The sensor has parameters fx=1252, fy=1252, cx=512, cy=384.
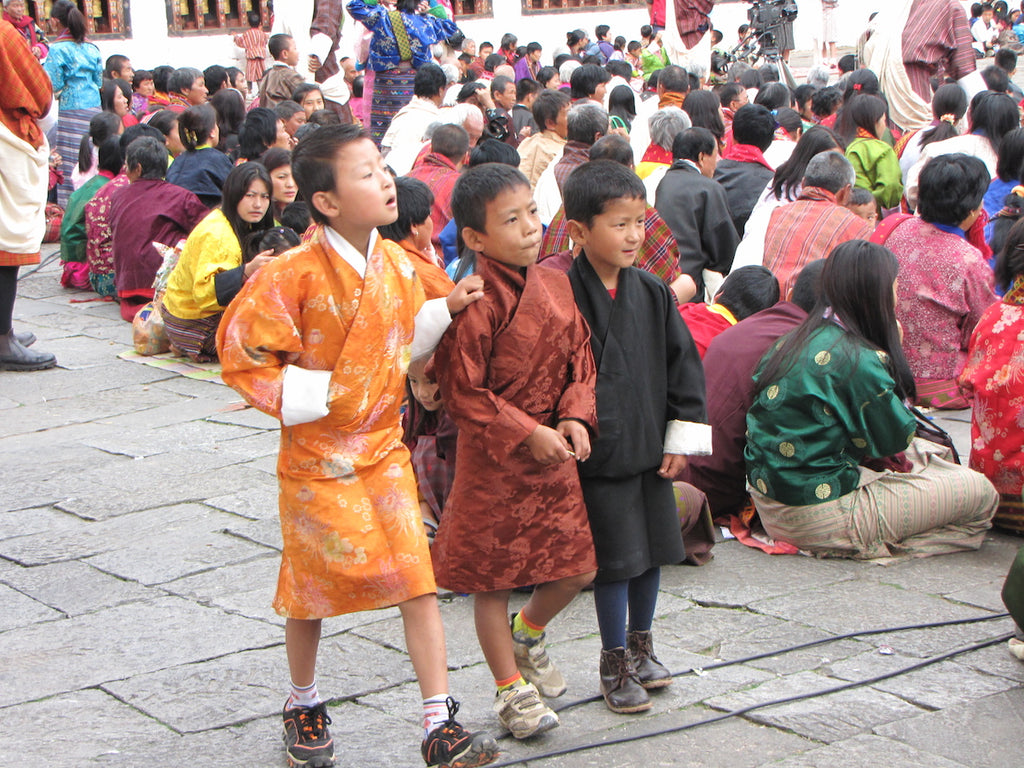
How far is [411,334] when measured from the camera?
2703 mm

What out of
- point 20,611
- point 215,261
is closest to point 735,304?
point 20,611

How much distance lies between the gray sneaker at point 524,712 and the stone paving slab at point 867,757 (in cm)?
50

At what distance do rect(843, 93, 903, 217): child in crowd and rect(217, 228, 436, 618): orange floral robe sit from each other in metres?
5.23

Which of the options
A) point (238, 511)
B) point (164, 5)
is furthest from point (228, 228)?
point (164, 5)

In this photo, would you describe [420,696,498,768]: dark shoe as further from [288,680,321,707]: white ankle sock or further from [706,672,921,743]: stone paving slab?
[706,672,921,743]: stone paving slab

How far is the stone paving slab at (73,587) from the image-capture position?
3.81 metres

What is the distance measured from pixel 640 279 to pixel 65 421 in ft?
12.8

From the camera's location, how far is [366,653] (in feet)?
11.1

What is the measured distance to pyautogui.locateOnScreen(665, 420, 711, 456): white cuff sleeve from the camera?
284 centimetres

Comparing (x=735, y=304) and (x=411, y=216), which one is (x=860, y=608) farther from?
(x=411, y=216)

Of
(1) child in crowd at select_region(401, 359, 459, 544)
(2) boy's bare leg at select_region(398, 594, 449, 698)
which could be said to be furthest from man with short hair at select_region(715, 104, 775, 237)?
(2) boy's bare leg at select_region(398, 594, 449, 698)

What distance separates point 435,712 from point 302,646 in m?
0.34

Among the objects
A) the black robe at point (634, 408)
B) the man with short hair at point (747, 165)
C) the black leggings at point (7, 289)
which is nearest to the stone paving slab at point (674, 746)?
the black robe at point (634, 408)

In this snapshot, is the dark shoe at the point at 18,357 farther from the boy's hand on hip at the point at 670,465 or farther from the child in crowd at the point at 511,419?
the boy's hand on hip at the point at 670,465
